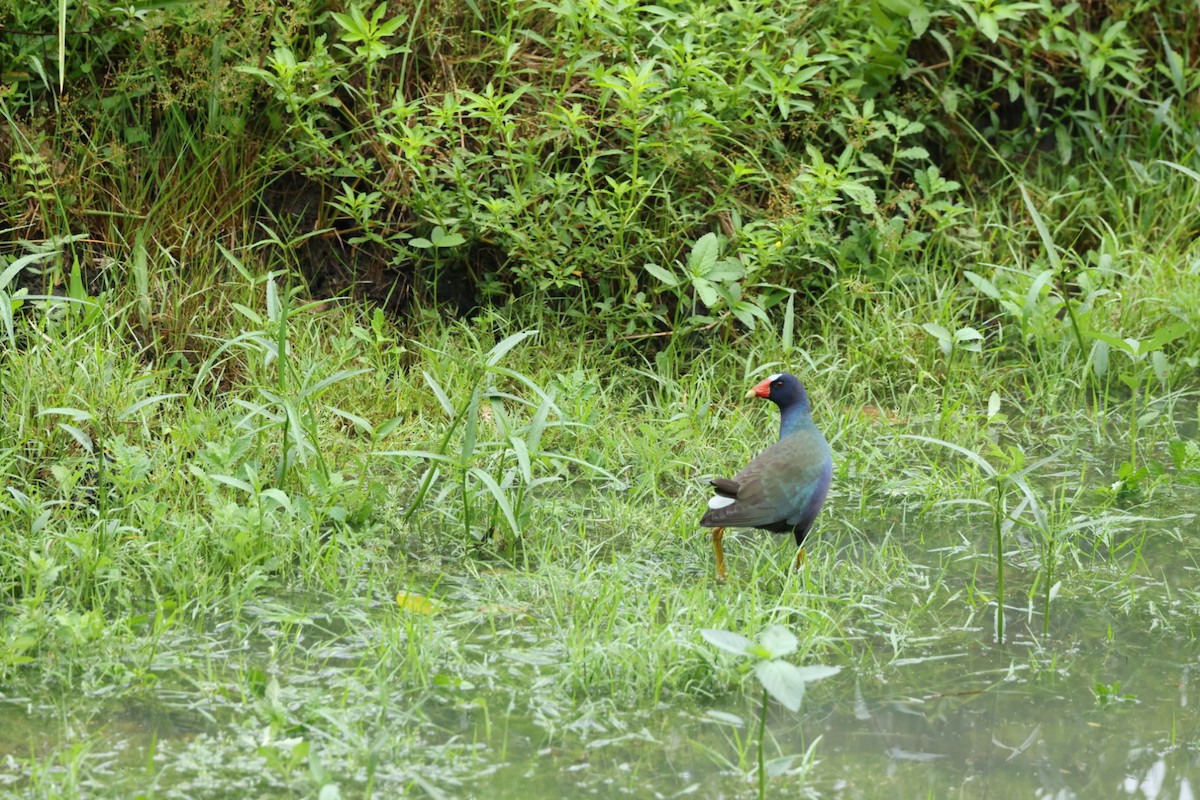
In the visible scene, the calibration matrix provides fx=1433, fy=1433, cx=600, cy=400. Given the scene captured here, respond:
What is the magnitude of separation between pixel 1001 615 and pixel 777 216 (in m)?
2.22

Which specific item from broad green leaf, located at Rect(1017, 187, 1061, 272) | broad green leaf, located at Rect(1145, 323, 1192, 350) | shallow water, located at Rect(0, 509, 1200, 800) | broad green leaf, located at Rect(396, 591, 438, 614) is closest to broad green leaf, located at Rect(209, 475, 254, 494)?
shallow water, located at Rect(0, 509, 1200, 800)

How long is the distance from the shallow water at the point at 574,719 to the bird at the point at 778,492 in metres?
0.27

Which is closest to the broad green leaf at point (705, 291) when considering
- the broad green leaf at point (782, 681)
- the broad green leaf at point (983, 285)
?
the broad green leaf at point (983, 285)

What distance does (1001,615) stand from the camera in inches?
153

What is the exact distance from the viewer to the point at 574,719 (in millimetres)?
3400

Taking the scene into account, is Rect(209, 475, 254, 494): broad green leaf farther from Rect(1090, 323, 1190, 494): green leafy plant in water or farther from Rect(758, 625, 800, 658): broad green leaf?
Rect(1090, 323, 1190, 494): green leafy plant in water

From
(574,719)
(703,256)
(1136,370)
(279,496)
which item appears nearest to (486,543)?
(279,496)

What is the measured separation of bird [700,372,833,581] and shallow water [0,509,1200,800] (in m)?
0.27

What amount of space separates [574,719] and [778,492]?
1.03m

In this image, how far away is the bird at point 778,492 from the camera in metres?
4.05

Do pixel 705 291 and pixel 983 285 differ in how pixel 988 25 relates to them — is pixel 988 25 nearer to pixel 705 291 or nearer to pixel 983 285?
pixel 983 285

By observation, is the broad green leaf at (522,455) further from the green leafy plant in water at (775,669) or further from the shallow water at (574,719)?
the green leafy plant in water at (775,669)

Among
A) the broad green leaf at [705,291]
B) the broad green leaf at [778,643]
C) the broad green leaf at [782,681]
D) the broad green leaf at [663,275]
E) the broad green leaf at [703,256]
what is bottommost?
the broad green leaf at [705,291]

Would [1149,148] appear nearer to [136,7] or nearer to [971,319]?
[971,319]
